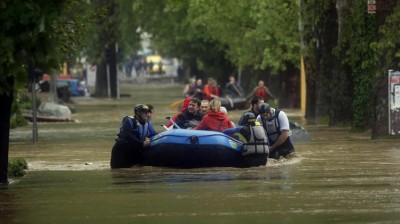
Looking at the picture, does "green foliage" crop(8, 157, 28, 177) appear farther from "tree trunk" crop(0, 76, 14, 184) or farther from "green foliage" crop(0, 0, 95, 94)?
"green foliage" crop(0, 0, 95, 94)

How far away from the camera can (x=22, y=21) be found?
1975 centimetres

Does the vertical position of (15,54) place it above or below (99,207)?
above

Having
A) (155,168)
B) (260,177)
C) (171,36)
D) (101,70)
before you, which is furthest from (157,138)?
(101,70)

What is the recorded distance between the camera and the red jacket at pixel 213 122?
27141mm

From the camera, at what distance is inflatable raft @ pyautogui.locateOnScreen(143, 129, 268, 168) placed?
86.0 feet

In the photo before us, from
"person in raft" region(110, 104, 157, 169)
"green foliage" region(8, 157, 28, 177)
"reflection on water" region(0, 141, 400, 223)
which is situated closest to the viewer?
"reflection on water" region(0, 141, 400, 223)

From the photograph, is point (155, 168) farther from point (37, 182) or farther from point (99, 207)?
point (99, 207)

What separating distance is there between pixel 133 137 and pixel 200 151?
1321 mm

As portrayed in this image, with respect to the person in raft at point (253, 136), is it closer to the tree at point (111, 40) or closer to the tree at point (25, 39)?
the tree at point (25, 39)

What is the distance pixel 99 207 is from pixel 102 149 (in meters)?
15.1

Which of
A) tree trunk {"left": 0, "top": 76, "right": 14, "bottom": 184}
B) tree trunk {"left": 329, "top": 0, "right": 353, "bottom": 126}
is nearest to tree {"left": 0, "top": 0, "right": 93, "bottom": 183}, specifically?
tree trunk {"left": 0, "top": 76, "right": 14, "bottom": 184}

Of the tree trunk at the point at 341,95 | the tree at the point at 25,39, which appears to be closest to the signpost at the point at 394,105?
the tree trunk at the point at 341,95

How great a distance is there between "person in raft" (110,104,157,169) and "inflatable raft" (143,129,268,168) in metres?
0.27

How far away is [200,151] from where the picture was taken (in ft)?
86.3
